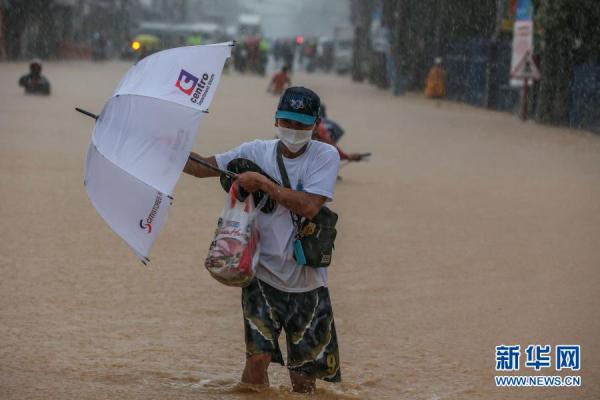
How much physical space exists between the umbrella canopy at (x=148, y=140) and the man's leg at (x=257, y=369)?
64 centimetres

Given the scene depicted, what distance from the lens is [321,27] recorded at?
18288 centimetres

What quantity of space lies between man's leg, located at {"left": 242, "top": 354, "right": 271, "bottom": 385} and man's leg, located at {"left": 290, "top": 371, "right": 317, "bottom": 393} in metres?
0.13

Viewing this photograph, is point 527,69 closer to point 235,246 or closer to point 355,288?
point 355,288

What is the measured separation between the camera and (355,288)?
842 cm

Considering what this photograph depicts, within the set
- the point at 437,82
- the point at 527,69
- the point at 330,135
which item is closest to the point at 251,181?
the point at 330,135

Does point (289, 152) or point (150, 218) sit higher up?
point (289, 152)

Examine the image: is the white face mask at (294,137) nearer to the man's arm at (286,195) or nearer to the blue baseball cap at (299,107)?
the blue baseball cap at (299,107)

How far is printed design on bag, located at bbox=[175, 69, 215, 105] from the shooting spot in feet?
16.2

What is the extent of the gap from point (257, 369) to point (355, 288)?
339 centimetres

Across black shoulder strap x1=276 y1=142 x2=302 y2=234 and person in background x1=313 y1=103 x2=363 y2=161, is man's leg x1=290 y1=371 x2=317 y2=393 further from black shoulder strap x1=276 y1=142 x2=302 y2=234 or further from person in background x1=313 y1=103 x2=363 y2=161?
person in background x1=313 y1=103 x2=363 y2=161

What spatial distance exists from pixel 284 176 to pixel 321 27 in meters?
180

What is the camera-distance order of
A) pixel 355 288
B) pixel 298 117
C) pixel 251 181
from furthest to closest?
pixel 355 288 < pixel 298 117 < pixel 251 181

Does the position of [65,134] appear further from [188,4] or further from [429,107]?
[188,4]

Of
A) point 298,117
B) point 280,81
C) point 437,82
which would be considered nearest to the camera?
point 298,117
